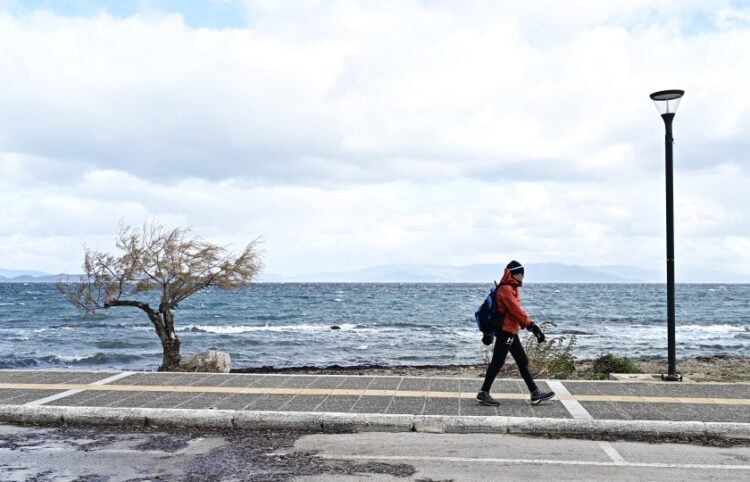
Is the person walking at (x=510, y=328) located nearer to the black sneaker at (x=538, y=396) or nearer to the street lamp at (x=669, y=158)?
the black sneaker at (x=538, y=396)

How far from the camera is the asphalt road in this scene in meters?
6.13

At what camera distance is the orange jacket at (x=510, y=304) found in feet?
27.8

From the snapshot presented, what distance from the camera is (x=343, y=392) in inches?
379

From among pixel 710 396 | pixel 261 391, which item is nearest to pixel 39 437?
pixel 261 391

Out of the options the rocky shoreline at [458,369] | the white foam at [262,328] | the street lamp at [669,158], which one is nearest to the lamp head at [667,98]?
the street lamp at [669,158]

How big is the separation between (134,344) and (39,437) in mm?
24475

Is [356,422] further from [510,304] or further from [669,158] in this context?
[669,158]

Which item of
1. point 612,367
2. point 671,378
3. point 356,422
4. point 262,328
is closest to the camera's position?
point 356,422

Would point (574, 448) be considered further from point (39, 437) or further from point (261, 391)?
point (39, 437)

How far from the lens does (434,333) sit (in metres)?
38.4

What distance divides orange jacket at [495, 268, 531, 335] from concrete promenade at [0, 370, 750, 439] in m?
0.96

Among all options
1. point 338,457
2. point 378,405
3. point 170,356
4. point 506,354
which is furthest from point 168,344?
point 338,457

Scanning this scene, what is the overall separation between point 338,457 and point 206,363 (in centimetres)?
924

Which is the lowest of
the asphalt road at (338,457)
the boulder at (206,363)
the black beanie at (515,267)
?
the boulder at (206,363)
